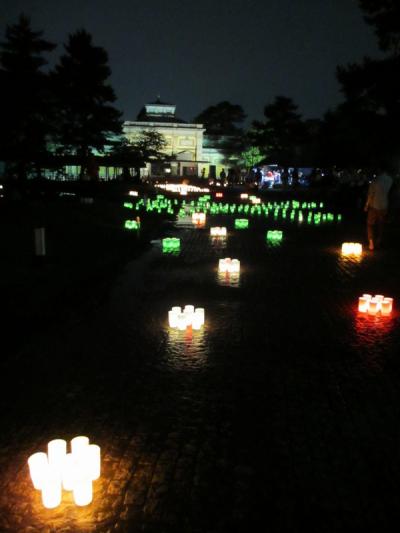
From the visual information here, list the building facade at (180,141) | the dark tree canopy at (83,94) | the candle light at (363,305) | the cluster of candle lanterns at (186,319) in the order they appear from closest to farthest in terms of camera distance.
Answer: the cluster of candle lanterns at (186,319)
the candle light at (363,305)
the dark tree canopy at (83,94)
the building facade at (180,141)

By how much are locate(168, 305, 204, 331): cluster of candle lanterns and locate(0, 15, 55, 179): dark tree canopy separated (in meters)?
20.9

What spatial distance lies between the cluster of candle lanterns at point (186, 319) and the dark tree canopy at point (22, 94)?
68.7 ft

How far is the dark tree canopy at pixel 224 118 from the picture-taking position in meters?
97.7

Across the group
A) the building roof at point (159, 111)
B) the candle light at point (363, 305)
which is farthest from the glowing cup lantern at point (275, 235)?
the building roof at point (159, 111)

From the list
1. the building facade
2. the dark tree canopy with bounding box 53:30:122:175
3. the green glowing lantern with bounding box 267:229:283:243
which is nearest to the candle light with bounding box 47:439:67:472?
the green glowing lantern with bounding box 267:229:283:243

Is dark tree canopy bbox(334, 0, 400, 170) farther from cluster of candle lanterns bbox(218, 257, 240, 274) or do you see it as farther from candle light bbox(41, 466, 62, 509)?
candle light bbox(41, 466, 62, 509)

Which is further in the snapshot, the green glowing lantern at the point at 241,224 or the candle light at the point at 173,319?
the green glowing lantern at the point at 241,224

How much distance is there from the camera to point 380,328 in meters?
7.84

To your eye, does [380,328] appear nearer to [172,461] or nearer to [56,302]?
[172,461]

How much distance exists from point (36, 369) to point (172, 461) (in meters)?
2.62

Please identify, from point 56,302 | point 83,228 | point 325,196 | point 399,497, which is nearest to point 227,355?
point 399,497

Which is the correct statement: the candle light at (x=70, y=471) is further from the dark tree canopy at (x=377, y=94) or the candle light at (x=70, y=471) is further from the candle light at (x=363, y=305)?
the dark tree canopy at (x=377, y=94)

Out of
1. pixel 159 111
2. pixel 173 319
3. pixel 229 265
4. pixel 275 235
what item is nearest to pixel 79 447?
pixel 173 319

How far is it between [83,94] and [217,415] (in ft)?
119
